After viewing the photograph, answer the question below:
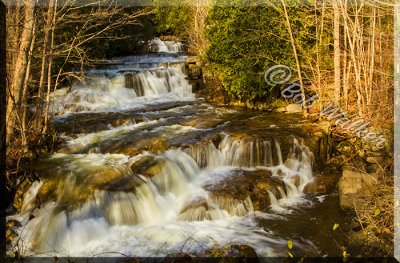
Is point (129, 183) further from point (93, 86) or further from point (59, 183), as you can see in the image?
point (93, 86)

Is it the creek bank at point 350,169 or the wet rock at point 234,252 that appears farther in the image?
the creek bank at point 350,169

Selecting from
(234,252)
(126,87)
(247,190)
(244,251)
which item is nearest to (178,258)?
(234,252)

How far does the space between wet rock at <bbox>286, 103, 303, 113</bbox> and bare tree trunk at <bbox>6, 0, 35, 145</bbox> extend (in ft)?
32.1

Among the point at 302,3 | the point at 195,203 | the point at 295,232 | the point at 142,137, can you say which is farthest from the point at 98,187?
the point at 302,3

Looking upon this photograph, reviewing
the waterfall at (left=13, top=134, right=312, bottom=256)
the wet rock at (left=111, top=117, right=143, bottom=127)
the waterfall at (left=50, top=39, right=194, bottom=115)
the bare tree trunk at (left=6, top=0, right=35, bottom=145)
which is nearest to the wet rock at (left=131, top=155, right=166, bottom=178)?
the waterfall at (left=13, top=134, right=312, bottom=256)

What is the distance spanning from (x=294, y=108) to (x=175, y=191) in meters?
7.16

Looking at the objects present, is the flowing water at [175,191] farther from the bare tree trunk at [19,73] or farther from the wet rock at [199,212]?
the bare tree trunk at [19,73]

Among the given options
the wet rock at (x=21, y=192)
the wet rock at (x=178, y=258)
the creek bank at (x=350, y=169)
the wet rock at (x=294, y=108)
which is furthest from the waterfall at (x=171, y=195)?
the wet rock at (x=294, y=108)

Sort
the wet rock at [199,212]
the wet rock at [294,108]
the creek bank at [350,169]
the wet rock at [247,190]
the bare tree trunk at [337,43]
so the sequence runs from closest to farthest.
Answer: the creek bank at [350,169] → the wet rock at [199,212] → the wet rock at [247,190] → the bare tree trunk at [337,43] → the wet rock at [294,108]

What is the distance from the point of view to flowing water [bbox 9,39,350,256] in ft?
20.5

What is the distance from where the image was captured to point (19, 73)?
6.49m

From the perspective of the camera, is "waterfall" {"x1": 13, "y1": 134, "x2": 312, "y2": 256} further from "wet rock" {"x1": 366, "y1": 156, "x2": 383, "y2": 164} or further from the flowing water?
"wet rock" {"x1": 366, "y1": 156, "x2": 383, "y2": 164}

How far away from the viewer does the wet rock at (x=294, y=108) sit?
1273cm

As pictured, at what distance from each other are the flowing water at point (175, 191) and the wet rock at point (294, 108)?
0.66m
